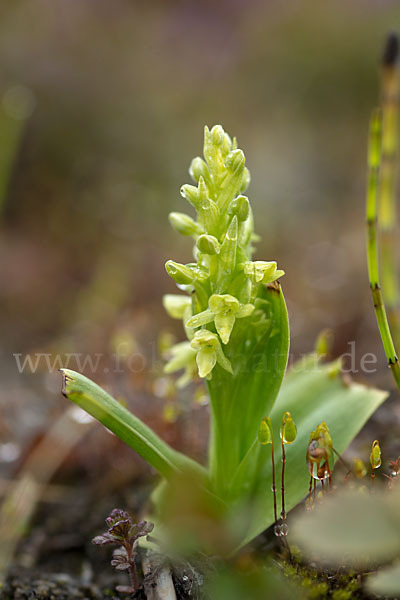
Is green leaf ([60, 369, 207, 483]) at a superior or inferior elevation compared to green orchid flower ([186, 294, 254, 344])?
inferior

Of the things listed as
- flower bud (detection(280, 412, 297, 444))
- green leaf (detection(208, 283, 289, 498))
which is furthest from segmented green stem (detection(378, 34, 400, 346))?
flower bud (detection(280, 412, 297, 444))

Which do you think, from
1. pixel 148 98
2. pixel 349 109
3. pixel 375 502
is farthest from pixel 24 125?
pixel 375 502

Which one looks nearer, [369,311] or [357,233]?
[369,311]

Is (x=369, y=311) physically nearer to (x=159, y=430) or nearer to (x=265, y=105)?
(x=159, y=430)

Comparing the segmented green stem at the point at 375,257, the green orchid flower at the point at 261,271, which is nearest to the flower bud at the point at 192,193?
the green orchid flower at the point at 261,271

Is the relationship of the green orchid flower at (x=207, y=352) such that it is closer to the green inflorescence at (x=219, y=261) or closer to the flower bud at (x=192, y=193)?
the green inflorescence at (x=219, y=261)

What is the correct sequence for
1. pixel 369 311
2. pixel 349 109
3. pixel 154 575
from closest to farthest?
1. pixel 154 575
2. pixel 369 311
3. pixel 349 109

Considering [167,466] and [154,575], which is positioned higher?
[167,466]

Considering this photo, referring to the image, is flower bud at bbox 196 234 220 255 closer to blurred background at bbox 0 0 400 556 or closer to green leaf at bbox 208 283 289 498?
green leaf at bbox 208 283 289 498

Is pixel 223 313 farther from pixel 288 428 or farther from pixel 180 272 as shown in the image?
pixel 288 428
